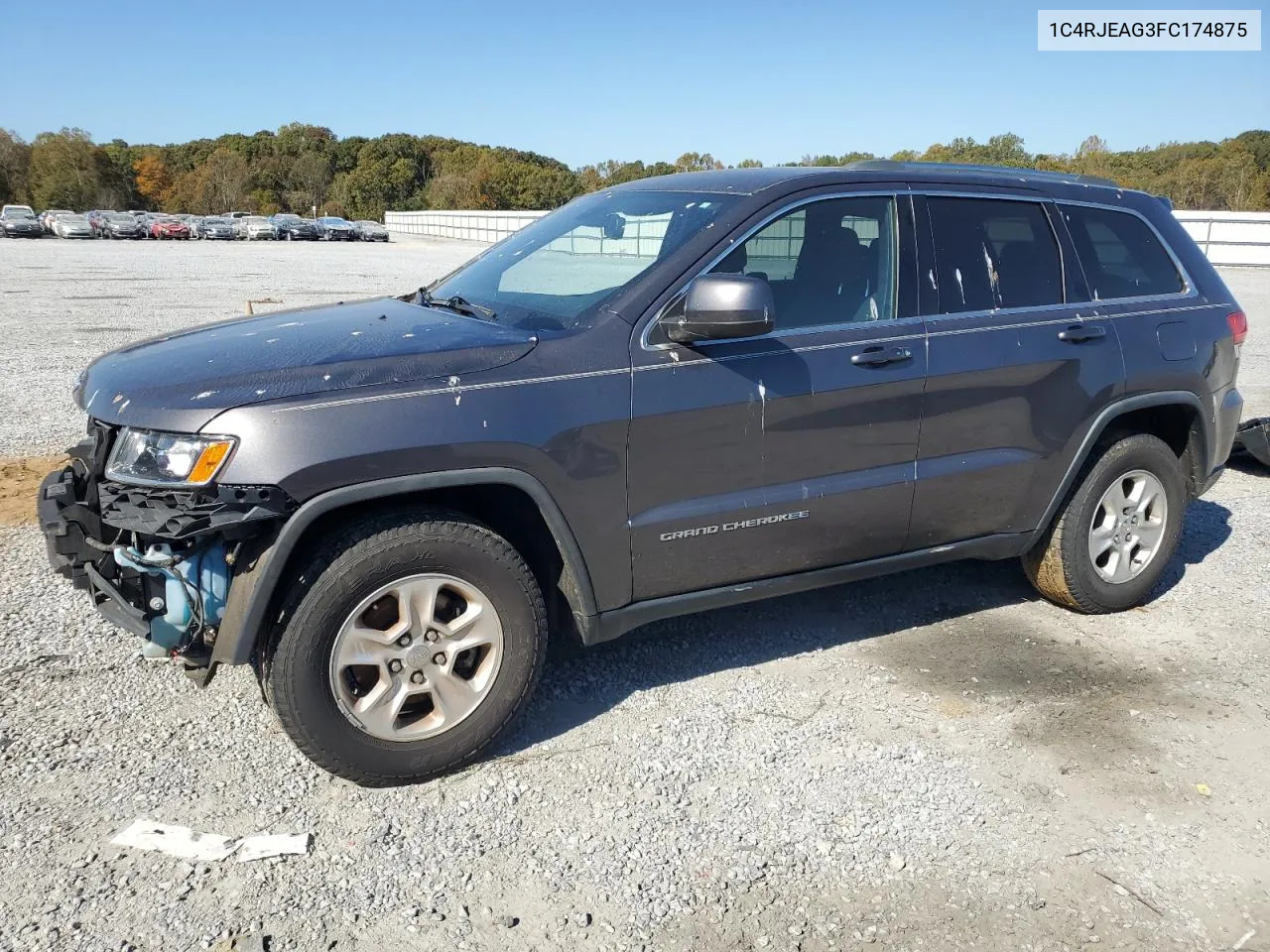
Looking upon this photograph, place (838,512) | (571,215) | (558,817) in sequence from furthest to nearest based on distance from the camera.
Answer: (571,215) → (838,512) → (558,817)

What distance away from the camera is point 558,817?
124 inches

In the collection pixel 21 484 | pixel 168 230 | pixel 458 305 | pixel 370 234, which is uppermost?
pixel 168 230

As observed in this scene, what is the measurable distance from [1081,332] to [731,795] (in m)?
2.50

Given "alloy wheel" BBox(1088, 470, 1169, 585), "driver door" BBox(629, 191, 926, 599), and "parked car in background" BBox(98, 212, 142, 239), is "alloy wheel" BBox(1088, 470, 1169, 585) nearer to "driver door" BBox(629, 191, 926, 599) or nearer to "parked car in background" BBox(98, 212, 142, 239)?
"driver door" BBox(629, 191, 926, 599)

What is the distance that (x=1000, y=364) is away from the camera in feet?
13.4

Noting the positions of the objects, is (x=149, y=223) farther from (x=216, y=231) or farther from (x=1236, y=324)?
(x=1236, y=324)

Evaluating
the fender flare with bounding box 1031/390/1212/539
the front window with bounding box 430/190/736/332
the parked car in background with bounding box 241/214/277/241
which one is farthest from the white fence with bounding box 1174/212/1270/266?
the parked car in background with bounding box 241/214/277/241

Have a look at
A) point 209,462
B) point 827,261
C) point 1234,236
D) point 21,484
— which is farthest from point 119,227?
point 209,462

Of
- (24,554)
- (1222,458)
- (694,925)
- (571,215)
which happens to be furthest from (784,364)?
(24,554)

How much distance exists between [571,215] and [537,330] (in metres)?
1.25

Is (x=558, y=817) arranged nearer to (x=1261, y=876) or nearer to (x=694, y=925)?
(x=694, y=925)

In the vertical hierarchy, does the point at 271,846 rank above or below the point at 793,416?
below

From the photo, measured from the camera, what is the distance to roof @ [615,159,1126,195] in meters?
3.91

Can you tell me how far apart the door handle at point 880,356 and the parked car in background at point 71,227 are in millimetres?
55424
